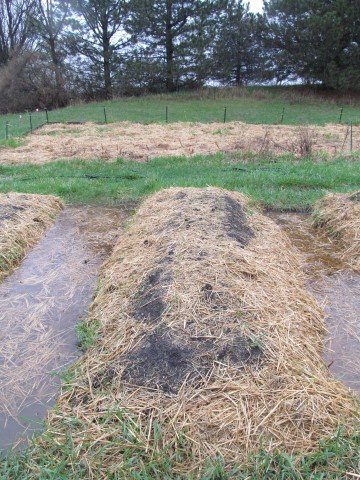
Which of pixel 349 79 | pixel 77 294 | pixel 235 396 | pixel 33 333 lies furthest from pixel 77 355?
pixel 349 79

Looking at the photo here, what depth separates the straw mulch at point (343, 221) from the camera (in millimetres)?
4794

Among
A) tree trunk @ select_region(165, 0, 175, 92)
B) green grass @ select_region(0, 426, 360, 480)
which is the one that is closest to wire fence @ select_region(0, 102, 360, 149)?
tree trunk @ select_region(165, 0, 175, 92)

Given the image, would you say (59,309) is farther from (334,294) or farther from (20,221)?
(334,294)

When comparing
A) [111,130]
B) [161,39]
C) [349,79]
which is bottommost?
[111,130]

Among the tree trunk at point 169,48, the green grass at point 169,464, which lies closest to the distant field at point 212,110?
the tree trunk at point 169,48

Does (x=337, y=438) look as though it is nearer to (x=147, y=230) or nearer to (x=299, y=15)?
(x=147, y=230)

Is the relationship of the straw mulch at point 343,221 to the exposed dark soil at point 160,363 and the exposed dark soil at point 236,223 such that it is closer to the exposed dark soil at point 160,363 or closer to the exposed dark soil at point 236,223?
the exposed dark soil at point 236,223

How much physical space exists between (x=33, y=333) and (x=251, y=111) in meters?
19.5

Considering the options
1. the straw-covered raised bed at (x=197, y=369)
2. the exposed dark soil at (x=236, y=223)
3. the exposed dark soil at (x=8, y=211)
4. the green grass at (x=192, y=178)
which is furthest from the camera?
the green grass at (x=192, y=178)

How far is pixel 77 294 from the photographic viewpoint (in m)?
4.05

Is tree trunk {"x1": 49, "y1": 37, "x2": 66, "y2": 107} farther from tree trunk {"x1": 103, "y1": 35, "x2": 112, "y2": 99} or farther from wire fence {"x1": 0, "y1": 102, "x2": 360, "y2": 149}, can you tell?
wire fence {"x1": 0, "y1": 102, "x2": 360, "y2": 149}

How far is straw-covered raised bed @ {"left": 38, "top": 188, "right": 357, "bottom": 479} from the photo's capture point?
2.25m

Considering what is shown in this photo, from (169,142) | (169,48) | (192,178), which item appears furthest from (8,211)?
(169,48)

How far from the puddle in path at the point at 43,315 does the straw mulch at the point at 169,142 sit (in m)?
5.04
